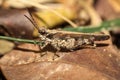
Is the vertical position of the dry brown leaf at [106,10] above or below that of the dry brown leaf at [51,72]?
above

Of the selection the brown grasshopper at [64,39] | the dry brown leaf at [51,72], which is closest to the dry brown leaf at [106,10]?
the brown grasshopper at [64,39]

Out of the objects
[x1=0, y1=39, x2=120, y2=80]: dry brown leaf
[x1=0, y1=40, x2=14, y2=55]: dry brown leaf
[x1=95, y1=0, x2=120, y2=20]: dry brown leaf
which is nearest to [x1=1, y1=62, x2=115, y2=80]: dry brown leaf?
[x1=0, y1=39, x2=120, y2=80]: dry brown leaf

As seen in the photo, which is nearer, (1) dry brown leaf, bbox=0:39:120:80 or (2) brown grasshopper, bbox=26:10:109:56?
(1) dry brown leaf, bbox=0:39:120:80

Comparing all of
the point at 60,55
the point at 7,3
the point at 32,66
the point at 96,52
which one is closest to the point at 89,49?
the point at 96,52

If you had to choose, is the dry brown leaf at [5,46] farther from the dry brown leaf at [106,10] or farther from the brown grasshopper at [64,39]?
the dry brown leaf at [106,10]

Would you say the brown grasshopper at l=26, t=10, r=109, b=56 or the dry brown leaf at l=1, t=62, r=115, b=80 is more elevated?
the brown grasshopper at l=26, t=10, r=109, b=56

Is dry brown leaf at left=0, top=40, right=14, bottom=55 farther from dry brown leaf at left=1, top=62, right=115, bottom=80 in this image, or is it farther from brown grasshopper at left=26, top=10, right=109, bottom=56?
dry brown leaf at left=1, top=62, right=115, bottom=80

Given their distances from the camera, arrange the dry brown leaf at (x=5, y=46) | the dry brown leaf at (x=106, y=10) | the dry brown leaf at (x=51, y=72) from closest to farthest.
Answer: the dry brown leaf at (x=51, y=72) < the dry brown leaf at (x=5, y=46) < the dry brown leaf at (x=106, y=10)

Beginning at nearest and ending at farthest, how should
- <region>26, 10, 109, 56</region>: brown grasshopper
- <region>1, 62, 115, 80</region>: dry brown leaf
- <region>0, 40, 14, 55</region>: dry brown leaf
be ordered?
<region>1, 62, 115, 80</region>: dry brown leaf
<region>26, 10, 109, 56</region>: brown grasshopper
<region>0, 40, 14, 55</region>: dry brown leaf

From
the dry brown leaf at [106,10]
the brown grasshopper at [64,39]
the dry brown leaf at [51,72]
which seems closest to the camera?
the dry brown leaf at [51,72]
